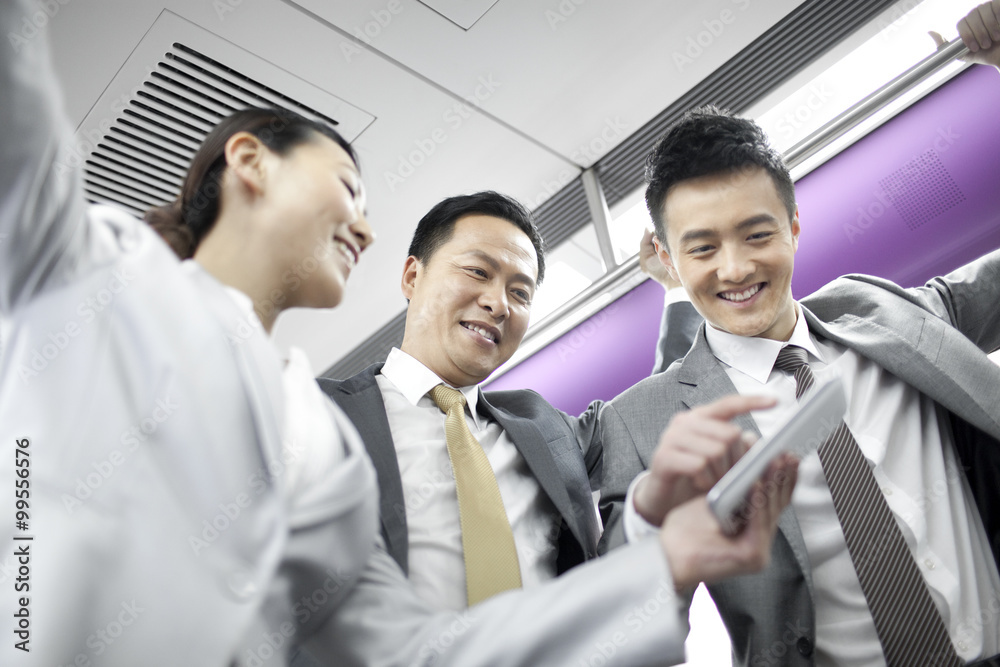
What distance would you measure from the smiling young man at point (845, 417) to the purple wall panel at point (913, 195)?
0.12 meters

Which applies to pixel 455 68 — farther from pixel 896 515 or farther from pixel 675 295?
pixel 896 515

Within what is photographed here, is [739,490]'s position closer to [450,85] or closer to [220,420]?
[220,420]

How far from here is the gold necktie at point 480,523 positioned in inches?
49.3

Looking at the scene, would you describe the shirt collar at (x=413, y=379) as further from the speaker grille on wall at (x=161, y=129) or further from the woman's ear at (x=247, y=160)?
the speaker grille on wall at (x=161, y=129)

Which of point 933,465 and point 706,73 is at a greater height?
point 706,73

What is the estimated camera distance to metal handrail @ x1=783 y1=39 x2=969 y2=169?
7.06 feet

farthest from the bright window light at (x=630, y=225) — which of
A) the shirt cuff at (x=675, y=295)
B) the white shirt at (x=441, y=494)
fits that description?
the white shirt at (x=441, y=494)

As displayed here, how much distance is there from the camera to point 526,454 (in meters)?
1.58

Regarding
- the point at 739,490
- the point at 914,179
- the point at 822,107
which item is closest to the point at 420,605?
the point at 739,490

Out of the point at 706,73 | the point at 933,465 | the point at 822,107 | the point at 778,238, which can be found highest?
the point at 822,107

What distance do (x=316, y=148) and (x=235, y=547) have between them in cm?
49

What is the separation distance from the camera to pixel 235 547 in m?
0.71

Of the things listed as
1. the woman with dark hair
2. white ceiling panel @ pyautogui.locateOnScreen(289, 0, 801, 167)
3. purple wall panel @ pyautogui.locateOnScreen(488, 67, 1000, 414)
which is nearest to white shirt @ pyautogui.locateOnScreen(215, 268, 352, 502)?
the woman with dark hair

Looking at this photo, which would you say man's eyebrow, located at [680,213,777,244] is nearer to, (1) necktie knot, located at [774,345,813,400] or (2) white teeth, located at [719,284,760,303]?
(2) white teeth, located at [719,284,760,303]
